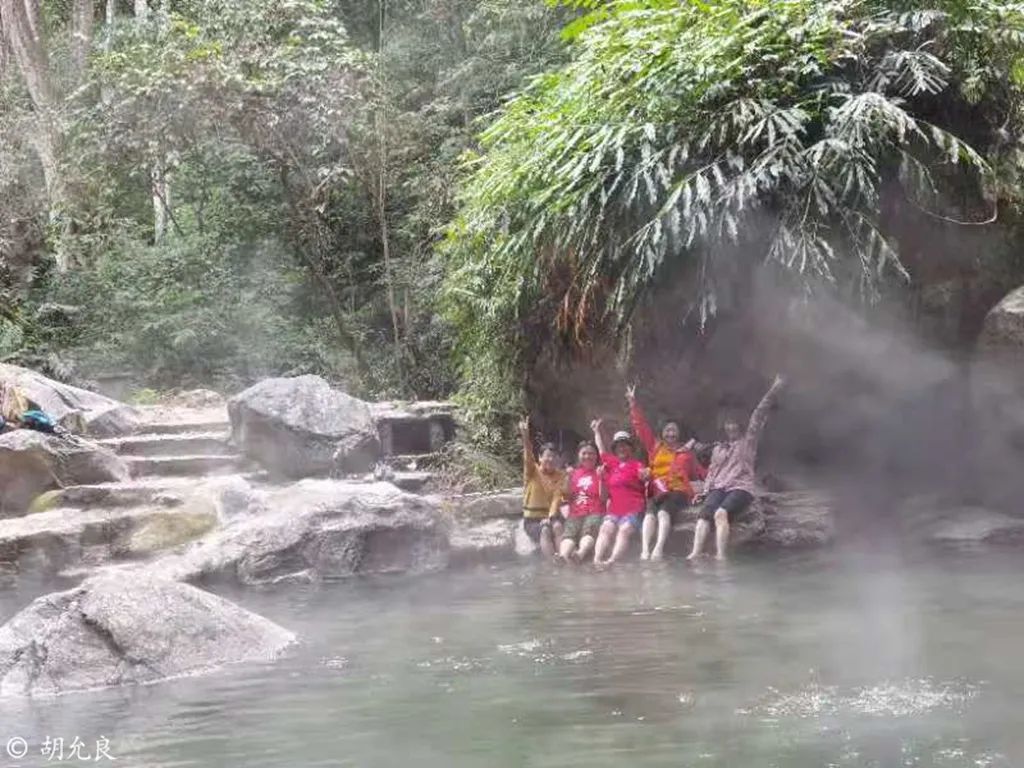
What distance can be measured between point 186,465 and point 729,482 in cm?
649

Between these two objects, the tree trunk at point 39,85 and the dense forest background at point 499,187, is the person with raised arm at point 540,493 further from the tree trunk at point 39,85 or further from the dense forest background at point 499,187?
the tree trunk at point 39,85

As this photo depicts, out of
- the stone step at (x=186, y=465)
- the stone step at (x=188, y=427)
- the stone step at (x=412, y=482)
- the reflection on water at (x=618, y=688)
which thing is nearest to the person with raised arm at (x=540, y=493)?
the reflection on water at (x=618, y=688)

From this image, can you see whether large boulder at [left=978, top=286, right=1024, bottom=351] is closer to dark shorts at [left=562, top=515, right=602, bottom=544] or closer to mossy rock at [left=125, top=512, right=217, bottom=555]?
dark shorts at [left=562, top=515, right=602, bottom=544]

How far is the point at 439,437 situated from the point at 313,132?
5563 mm

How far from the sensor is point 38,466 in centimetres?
1191

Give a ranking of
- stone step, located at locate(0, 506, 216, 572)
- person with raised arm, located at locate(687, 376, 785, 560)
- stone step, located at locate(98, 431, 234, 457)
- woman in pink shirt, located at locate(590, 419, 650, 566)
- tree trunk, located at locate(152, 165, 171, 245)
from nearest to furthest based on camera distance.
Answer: person with raised arm, located at locate(687, 376, 785, 560)
stone step, located at locate(0, 506, 216, 572)
woman in pink shirt, located at locate(590, 419, 650, 566)
stone step, located at locate(98, 431, 234, 457)
tree trunk, located at locate(152, 165, 171, 245)

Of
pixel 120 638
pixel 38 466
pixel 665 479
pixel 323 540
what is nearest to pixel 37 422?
pixel 38 466

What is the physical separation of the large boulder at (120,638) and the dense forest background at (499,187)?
514 centimetres

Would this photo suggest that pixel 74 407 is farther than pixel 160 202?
No

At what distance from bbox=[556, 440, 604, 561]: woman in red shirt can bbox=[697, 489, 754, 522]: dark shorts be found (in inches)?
37.6

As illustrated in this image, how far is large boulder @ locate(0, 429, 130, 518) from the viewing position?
1177 cm

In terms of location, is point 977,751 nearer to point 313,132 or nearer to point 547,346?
point 547,346

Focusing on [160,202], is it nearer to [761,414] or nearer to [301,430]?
[301,430]

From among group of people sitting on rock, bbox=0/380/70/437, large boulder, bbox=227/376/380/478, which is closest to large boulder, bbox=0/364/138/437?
group of people sitting on rock, bbox=0/380/70/437
